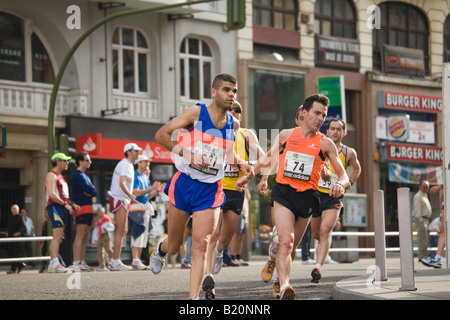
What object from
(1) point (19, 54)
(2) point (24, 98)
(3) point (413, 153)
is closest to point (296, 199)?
(2) point (24, 98)

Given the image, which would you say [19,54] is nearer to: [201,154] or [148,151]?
[148,151]

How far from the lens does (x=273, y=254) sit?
1131 cm

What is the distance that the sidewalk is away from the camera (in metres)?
9.25

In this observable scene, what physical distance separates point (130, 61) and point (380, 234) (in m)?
19.0

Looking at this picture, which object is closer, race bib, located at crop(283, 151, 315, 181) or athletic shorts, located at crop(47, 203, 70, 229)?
race bib, located at crop(283, 151, 315, 181)

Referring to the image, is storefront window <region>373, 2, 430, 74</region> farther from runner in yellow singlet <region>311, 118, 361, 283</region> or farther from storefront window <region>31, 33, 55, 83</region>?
runner in yellow singlet <region>311, 118, 361, 283</region>

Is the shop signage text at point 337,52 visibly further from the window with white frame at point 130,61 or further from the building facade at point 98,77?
the window with white frame at point 130,61

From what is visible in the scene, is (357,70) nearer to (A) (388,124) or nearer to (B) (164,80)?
(A) (388,124)

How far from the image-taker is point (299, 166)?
10477 millimetres

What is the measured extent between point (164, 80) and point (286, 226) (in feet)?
68.2

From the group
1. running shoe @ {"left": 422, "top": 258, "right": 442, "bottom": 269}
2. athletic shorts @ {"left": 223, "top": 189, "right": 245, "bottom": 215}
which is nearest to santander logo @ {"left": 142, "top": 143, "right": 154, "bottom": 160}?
running shoe @ {"left": 422, "top": 258, "right": 442, "bottom": 269}

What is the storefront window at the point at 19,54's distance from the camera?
2712 cm

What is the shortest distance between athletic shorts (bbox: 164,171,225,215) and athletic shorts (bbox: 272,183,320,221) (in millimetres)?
1078
